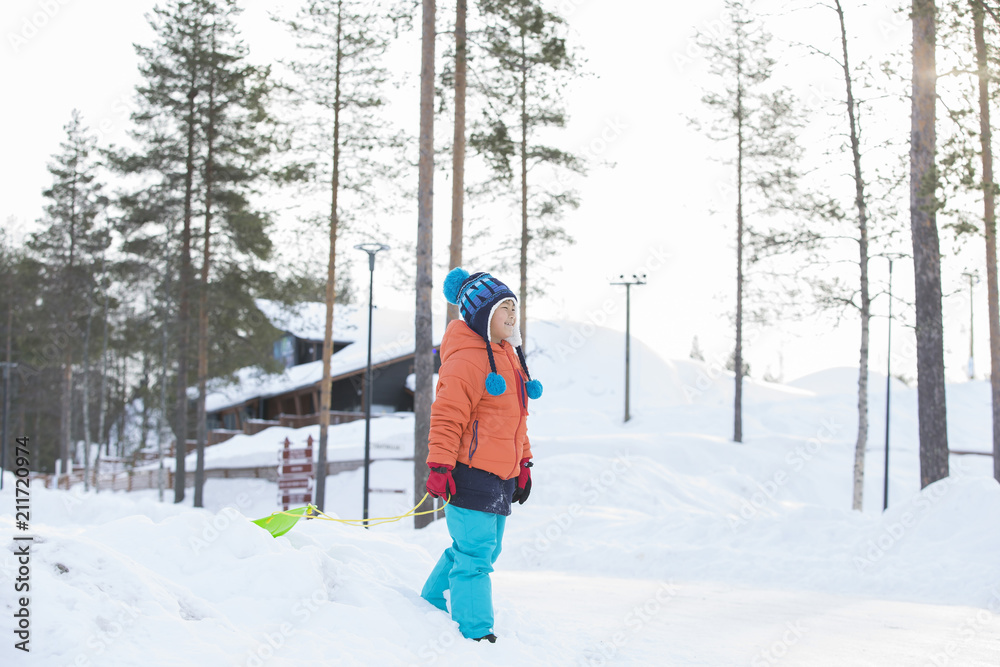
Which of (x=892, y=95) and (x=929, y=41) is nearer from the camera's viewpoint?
(x=929, y=41)

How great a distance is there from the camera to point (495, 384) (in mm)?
3654

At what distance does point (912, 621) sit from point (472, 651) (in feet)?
11.0

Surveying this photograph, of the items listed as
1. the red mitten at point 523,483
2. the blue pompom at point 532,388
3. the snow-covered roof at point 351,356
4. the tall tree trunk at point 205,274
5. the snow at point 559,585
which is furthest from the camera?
the snow-covered roof at point 351,356

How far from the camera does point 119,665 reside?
2412mm

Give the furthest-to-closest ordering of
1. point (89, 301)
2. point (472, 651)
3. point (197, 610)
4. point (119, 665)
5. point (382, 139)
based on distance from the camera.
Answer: point (89, 301), point (382, 139), point (472, 651), point (197, 610), point (119, 665)

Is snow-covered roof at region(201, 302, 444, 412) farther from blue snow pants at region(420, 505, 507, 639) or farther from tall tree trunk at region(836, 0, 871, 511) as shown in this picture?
blue snow pants at region(420, 505, 507, 639)

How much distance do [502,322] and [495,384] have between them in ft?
1.30

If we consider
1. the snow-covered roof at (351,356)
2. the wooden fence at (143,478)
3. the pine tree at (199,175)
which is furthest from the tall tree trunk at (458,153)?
the snow-covered roof at (351,356)

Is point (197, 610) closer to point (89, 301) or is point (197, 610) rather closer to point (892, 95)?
point (892, 95)

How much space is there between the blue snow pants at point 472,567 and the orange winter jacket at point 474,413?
0.86ft

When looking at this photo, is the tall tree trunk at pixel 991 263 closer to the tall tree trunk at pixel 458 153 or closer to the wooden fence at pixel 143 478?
the tall tree trunk at pixel 458 153

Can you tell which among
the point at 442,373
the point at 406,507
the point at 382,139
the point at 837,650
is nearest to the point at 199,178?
the point at 382,139

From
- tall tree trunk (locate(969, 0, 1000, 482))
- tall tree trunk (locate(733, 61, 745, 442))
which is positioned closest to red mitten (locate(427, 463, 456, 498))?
tall tree trunk (locate(969, 0, 1000, 482))

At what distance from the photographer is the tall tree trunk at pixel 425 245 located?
10680 mm
